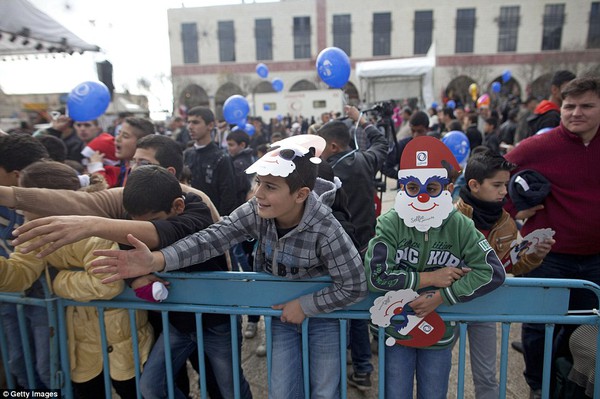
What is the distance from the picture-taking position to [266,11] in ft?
109

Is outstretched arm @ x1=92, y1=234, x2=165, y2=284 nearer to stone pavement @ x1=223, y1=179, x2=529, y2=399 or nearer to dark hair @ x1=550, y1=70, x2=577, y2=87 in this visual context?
stone pavement @ x1=223, y1=179, x2=529, y2=399

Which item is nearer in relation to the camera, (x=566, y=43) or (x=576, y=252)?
(x=576, y=252)

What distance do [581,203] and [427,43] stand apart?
33738mm

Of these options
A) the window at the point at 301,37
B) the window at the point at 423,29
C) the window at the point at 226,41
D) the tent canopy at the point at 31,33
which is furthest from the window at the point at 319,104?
the tent canopy at the point at 31,33

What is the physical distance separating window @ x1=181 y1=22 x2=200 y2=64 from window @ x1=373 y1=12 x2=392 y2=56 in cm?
1542

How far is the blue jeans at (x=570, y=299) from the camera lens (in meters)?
2.31

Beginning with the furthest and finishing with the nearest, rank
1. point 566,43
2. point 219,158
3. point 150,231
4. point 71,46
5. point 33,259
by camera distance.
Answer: point 566,43 < point 71,46 < point 219,158 < point 33,259 < point 150,231

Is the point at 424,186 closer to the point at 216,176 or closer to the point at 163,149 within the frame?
the point at 163,149

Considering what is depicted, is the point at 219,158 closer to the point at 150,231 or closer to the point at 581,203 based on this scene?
the point at 150,231

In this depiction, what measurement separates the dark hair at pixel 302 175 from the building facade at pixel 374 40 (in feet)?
98.1

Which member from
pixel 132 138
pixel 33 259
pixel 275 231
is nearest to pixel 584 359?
pixel 275 231

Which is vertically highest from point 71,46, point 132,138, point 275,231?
point 71,46

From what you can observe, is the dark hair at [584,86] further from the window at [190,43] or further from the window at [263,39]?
the window at [190,43]

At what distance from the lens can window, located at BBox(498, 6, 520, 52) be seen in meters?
31.3
